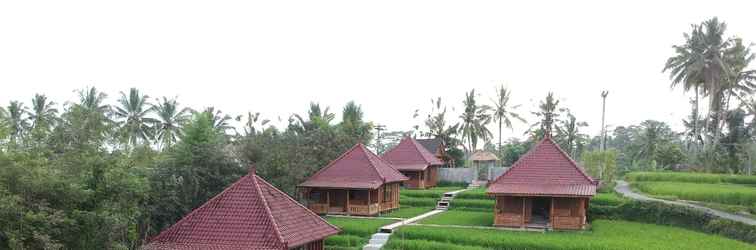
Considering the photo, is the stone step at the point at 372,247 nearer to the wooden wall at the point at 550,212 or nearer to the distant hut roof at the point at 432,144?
the wooden wall at the point at 550,212

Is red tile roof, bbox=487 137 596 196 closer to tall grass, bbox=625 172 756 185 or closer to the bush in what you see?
the bush

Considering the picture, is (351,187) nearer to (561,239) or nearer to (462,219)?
(462,219)

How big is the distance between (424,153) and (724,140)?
20.8 m

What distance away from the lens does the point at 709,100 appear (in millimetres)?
35625

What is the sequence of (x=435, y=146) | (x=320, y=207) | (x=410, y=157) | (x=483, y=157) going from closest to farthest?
1. (x=320, y=207)
2. (x=410, y=157)
3. (x=483, y=157)
4. (x=435, y=146)

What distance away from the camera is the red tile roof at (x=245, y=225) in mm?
13656

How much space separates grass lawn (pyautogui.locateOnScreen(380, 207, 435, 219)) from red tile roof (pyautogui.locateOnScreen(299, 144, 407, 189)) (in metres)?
1.54

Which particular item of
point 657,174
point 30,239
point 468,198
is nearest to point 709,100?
point 657,174

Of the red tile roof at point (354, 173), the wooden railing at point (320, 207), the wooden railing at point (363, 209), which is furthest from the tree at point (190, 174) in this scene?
the wooden railing at point (363, 209)

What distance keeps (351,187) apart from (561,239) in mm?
9851

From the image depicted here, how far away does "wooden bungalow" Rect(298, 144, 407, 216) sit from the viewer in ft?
85.8

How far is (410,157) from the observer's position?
120ft

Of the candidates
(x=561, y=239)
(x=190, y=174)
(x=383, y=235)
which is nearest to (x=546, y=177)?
(x=561, y=239)

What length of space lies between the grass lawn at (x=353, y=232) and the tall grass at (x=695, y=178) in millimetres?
18328
